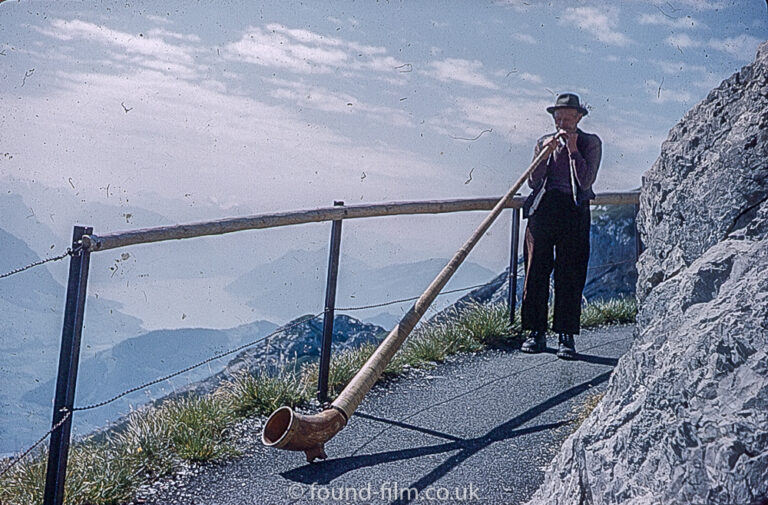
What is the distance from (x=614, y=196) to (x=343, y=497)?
386 cm

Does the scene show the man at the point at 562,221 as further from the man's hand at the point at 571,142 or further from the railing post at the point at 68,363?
the railing post at the point at 68,363

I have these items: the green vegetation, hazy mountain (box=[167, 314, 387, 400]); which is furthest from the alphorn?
hazy mountain (box=[167, 314, 387, 400])

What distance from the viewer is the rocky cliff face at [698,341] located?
1.84 meters

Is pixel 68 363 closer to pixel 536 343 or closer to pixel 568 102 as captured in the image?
pixel 568 102

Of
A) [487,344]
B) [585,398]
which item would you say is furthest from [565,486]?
[487,344]

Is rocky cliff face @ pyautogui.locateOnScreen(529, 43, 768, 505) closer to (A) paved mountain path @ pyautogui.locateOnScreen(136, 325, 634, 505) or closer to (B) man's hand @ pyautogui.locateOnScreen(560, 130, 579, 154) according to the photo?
(A) paved mountain path @ pyautogui.locateOnScreen(136, 325, 634, 505)

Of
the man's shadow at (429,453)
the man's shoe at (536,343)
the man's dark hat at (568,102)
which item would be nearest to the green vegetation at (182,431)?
the man's shoe at (536,343)

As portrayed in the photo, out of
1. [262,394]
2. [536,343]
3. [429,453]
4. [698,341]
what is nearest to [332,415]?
[429,453]

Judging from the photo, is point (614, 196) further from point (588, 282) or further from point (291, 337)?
point (291, 337)

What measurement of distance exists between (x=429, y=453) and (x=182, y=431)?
49.7 inches

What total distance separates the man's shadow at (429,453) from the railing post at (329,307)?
13.4 inches

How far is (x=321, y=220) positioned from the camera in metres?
4.48

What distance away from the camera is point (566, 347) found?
5.69 m

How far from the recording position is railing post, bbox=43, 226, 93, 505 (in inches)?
124
